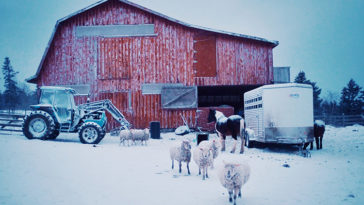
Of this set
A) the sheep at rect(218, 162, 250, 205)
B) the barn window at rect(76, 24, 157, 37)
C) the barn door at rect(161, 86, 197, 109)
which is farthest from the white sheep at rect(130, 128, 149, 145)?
the barn window at rect(76, 24, 157, 37)

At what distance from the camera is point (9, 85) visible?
1839 inches

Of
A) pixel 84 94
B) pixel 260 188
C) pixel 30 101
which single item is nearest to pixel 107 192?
pixel 260 188

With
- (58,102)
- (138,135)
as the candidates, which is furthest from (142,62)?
(138,135)

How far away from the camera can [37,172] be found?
18.7ft

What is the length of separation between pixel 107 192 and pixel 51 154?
435 cm

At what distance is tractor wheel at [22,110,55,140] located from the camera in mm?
11141

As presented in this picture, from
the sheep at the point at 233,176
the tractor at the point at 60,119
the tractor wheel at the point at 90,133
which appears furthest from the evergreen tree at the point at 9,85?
the sheep at the point at 233,176

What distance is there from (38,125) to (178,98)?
30.3ft

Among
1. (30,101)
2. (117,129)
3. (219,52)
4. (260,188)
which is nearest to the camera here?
(260,188)

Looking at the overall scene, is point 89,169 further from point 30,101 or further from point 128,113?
point 30,101

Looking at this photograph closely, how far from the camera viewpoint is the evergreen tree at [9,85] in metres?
43.4

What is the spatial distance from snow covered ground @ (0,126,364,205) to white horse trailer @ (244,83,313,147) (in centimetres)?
132

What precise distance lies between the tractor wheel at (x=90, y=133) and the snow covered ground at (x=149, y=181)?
8.68 feet

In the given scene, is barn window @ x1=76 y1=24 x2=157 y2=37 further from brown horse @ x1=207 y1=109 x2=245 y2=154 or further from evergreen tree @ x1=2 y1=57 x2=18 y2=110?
evergreen tree @ x1=2 y1=57 x2=18 y2=110
